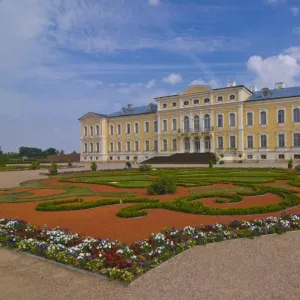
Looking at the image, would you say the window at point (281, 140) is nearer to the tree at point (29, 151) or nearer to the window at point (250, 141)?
the window at point (250, 141)

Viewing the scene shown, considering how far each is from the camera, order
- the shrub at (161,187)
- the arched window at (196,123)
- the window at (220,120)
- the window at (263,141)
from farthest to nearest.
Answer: the arched window at (196,123) → the window at (220,120) → the window at (263,141) → the shrub at (161,187)

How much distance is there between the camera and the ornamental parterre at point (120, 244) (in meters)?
4.52

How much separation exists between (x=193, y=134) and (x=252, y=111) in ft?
29.2

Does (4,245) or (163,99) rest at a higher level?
(163,99)

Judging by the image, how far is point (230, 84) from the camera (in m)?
44.1

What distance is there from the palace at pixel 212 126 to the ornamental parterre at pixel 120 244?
3604cm

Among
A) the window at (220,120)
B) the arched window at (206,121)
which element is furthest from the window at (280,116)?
the arched window at (206,121)

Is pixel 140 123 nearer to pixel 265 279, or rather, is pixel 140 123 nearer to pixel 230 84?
pixel 230 84

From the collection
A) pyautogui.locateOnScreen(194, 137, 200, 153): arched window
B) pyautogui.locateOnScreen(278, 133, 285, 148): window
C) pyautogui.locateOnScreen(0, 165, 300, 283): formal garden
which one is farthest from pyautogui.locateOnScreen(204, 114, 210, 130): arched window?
pyautogui.locateOnScreen(0, 165, 300, 283): formal garden

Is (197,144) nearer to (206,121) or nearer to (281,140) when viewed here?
(206,121)

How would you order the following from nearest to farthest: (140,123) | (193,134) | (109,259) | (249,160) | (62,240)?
(109,259) → (62,240) → (249,160) → (193,134) → (140,123)

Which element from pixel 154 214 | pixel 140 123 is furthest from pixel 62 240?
pixel 140 123

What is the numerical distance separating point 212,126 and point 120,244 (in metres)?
40.5

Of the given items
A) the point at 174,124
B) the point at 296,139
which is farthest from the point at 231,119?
the point at 174,124
